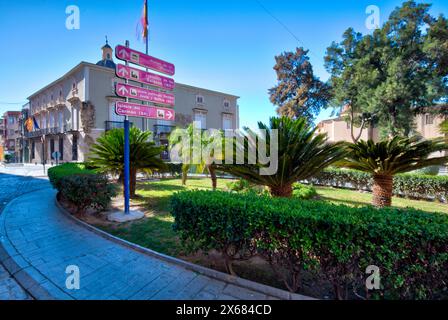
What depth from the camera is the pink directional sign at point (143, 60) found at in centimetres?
507

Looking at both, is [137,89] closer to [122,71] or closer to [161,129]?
[122,71]

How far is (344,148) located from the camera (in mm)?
4031

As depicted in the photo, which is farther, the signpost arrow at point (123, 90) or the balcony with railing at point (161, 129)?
the balcony with railing at point (161, 129)

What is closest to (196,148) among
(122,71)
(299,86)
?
(122,71)

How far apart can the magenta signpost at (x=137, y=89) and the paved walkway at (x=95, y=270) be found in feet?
5.80

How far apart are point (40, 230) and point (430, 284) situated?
6.71 metres

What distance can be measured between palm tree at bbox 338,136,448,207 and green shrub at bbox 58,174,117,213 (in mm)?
5968

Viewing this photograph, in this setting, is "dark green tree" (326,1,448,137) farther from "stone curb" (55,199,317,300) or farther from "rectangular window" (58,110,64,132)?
"rectangular window" (58,110,64,132)

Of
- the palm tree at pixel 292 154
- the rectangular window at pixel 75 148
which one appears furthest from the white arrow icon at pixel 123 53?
the rectangular window at pixel 75 148

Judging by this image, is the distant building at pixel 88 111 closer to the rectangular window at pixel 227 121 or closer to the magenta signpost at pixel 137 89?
the rectangular window at pixel 227 121

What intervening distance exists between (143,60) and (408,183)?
1222 cm
